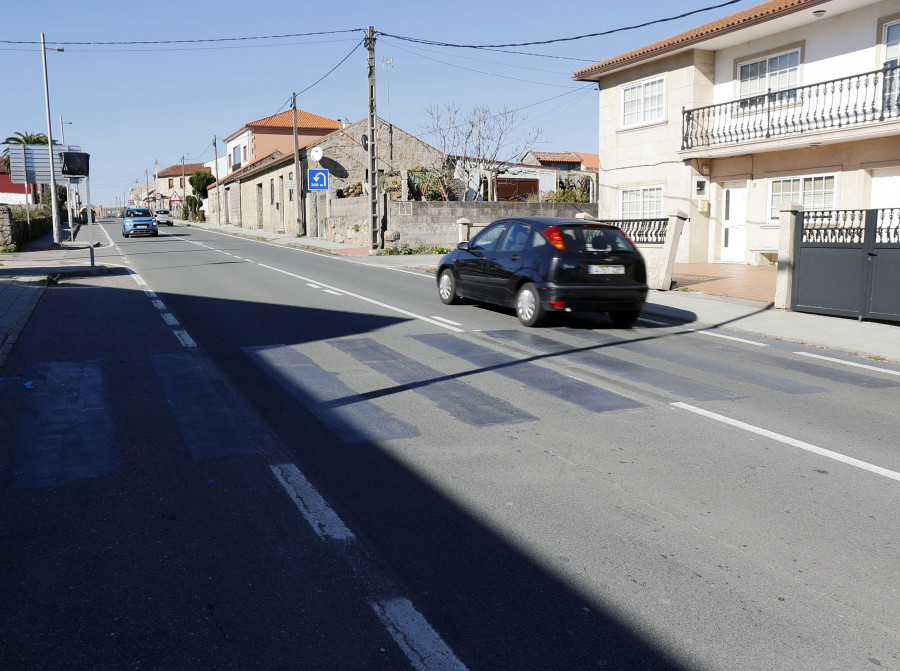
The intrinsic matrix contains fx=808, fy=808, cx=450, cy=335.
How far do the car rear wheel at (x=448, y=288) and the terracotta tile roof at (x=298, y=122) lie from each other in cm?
5694

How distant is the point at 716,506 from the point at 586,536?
0.91 m

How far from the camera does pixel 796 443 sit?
5.84 m

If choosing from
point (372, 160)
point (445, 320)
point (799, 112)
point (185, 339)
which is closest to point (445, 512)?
point (185, 339)

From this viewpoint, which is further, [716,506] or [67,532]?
[716,506]

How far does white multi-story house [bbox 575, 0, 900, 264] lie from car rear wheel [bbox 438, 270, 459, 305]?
1078cm

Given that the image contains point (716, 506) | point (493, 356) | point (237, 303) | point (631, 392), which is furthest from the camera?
point (237, 303)

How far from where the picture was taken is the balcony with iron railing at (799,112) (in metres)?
18.5

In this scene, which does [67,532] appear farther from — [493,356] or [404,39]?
[404,39]

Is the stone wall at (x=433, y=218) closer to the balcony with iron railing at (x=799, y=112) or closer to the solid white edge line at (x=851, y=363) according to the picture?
the balcony with iron railing at (x=799, y=112)

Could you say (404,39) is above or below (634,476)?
above

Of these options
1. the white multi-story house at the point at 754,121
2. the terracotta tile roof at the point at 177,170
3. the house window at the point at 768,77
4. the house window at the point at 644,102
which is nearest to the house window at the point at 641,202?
the white multi-story house at the point at 754,121

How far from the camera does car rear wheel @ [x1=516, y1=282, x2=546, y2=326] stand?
11508 mm

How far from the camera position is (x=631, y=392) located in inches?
295

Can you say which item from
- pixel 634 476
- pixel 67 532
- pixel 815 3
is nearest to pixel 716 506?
pixel 634 476
